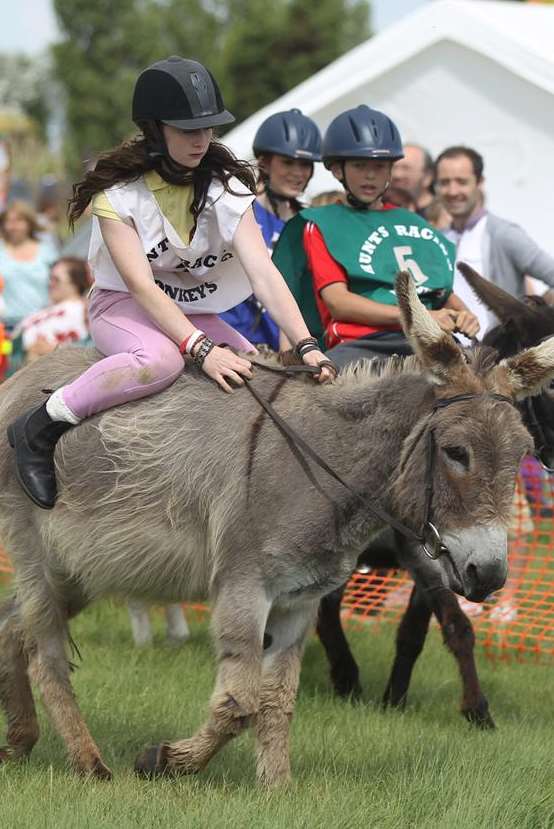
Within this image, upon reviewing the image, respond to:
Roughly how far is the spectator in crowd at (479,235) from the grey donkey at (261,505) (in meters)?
4.31

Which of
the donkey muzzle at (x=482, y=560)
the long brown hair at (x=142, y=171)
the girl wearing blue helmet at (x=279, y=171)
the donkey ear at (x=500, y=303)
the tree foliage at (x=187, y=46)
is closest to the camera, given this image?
the donkey muzzle at (x=482, y=560)

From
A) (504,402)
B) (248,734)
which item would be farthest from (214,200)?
(248,734)

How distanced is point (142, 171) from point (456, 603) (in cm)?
270

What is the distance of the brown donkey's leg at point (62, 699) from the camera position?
541 centimetres

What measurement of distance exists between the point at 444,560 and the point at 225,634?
0.87 meters

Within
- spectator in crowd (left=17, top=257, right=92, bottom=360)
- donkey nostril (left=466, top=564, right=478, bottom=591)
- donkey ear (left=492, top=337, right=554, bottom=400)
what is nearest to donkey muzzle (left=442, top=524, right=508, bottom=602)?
donkey nostril (left=466, top=564, right=478, bottom=591)

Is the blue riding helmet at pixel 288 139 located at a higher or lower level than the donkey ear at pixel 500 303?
higher

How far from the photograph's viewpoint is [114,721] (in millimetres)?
6293

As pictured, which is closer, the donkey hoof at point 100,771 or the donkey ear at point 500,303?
the donkey hoof at point 100,771

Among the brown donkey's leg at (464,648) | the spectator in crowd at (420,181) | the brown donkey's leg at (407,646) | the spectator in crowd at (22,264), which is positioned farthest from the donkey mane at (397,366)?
the spectator in crowd at (22,264)

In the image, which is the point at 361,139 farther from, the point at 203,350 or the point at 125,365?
the point at 125,365

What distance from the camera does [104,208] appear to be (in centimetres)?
534

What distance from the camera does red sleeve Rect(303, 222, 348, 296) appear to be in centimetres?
661

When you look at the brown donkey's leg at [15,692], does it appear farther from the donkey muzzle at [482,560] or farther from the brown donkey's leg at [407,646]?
the donkey muzzle at [482,560]
